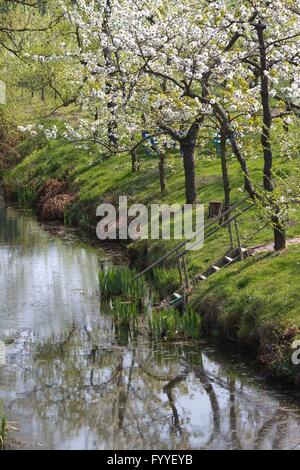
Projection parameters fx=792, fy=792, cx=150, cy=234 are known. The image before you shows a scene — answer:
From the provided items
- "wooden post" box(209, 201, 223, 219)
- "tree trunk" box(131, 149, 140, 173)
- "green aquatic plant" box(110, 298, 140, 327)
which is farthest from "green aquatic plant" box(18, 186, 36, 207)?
"green aquatic plant" box(110, 298, 140, 327)

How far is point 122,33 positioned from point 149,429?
41.6 ft

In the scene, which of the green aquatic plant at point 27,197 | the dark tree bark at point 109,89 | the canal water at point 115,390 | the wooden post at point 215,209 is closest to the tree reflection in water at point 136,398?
the canal water at point 115,390

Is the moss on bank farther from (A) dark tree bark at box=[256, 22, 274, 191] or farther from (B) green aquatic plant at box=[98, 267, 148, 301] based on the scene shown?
(A) dark tree bark at box=[256, 22, 274, 191]

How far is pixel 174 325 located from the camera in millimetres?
20828

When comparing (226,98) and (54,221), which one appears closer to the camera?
(226,98)

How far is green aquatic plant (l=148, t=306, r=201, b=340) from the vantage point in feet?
66.9

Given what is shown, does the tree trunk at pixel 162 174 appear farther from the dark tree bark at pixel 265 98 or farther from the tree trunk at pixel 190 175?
the dark tree bark at pixel 265 98

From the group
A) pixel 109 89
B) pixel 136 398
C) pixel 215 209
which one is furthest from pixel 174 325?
pixel 109 89

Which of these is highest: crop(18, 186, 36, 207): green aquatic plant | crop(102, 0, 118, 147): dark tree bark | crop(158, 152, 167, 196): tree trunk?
crop(102, 0, 118, 147): dark tree bark

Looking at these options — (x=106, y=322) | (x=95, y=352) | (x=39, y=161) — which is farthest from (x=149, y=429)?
(x=39, y=161)

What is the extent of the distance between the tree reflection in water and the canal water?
0.02 metres

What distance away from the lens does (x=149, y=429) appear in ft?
51.5

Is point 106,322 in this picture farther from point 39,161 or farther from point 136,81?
point 39,161

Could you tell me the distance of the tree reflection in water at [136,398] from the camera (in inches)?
602
